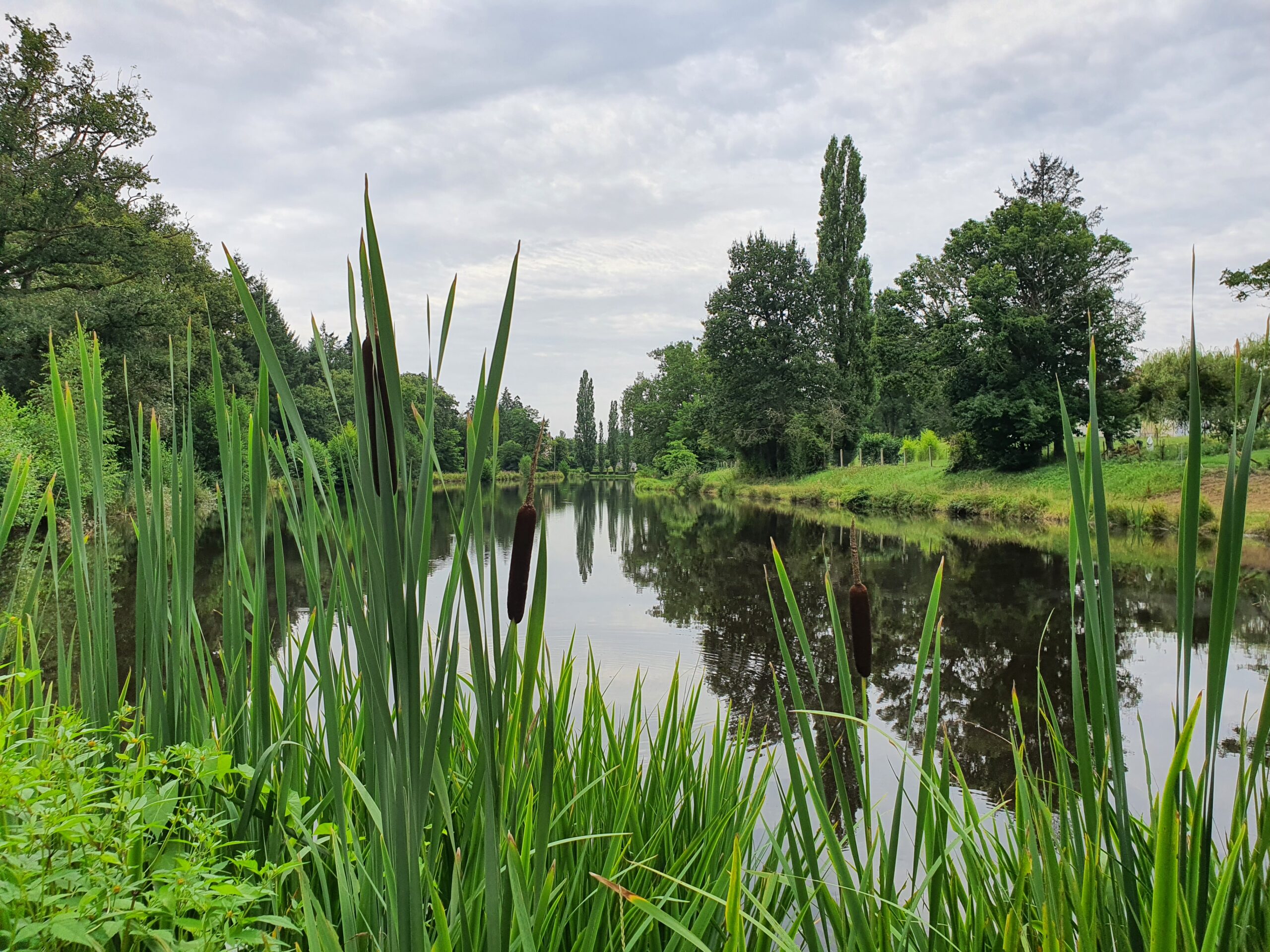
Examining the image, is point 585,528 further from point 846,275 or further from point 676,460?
point 676,460

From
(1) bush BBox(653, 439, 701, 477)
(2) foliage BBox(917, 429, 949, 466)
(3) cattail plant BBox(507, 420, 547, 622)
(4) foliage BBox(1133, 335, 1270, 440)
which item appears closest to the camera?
(3) cattail plant BBox(507, 420, 547, 622)

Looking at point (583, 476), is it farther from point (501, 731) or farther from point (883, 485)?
point (501, 731)

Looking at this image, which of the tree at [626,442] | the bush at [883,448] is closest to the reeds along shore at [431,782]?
the bush at [883,448]

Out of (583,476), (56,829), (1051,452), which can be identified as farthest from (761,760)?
(583,476)

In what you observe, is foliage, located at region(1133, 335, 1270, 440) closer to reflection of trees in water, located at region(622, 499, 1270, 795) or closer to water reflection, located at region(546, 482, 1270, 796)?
water reflection, located at region(546, 482, 1270, 796)

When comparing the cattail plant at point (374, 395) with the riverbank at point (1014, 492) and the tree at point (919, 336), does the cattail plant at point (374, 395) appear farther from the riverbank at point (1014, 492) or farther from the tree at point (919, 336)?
the tree at point (919, 336)

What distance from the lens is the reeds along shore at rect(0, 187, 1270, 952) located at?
61 cm

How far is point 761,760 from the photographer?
396 centimetres

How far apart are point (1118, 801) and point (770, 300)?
28.8 m

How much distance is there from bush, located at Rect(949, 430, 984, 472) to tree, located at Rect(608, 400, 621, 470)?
1961 inches

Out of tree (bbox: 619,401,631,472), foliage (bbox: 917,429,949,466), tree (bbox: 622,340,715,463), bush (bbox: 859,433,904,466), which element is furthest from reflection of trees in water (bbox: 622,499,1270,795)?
tree (bbox: 619,401,631,472)

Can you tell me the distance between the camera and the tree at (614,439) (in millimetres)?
71000

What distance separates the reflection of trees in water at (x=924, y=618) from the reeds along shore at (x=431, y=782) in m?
0.41

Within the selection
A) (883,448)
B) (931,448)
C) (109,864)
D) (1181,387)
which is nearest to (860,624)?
(109,864)
